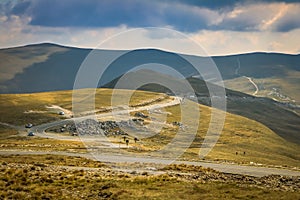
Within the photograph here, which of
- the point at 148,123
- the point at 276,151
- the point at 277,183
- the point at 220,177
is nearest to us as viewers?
the point at 277,183

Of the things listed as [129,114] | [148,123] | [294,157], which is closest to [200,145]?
[148,123]

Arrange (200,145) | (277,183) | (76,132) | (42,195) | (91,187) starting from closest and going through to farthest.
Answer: (42,195) → (91,187) → (277,183) → (76,132) → (200,145)

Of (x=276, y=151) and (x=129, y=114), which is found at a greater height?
(x=129, y=114)

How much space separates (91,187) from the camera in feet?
122

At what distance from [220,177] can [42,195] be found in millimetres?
20723

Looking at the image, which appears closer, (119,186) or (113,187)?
(113,187)

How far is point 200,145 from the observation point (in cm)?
16450

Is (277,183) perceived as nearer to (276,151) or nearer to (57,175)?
(57,175)

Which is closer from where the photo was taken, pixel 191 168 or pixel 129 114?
pixel 191 168

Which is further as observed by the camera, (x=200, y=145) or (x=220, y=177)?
(x=200, y=145)

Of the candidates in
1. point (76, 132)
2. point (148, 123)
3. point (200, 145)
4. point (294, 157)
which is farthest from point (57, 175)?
point (294, 157)

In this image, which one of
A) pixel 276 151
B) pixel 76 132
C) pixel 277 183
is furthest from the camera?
pixel 276 151

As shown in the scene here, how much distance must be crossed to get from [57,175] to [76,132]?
104m

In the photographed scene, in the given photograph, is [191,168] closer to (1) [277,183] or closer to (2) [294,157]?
(1) [277,183]
